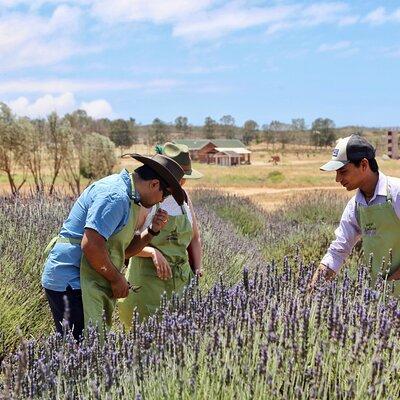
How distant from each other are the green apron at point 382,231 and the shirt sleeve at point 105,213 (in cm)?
152

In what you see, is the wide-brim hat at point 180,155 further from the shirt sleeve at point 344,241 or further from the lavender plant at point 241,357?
the lavender plant at point 241,357

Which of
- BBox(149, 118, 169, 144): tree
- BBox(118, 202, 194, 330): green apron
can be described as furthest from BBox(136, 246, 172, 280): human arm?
BBox(149, 118, 169, 144): tree

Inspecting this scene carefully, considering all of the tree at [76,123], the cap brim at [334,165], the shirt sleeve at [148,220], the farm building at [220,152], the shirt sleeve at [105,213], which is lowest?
the farm building at [220,152]

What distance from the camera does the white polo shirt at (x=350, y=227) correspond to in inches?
151

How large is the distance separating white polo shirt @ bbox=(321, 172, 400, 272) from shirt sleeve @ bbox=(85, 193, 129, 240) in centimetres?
142

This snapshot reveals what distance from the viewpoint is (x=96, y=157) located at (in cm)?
3212

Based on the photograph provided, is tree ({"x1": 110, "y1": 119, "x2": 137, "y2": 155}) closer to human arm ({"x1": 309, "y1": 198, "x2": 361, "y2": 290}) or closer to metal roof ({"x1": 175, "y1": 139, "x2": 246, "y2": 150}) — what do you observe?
metal roof ({"x1": 175, "y1": 139, "x2": 246, "y2": 150})

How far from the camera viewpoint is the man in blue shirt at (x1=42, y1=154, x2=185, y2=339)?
3.23 metres

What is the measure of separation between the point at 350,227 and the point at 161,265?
120 cm

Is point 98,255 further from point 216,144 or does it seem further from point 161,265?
point 216,144

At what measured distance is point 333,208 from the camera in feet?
44.3

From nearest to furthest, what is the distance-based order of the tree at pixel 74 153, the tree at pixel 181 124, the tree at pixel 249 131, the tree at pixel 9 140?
the tree at pixel 9 140, the tree at pixel 74 153, the tree at pixel 249 131, the tree at pixel 181 124

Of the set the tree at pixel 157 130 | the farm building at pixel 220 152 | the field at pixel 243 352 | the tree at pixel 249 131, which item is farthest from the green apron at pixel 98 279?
the tree at pixel 249 131

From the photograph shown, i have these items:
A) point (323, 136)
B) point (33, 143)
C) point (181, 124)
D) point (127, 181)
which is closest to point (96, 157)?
point (33, 143)
